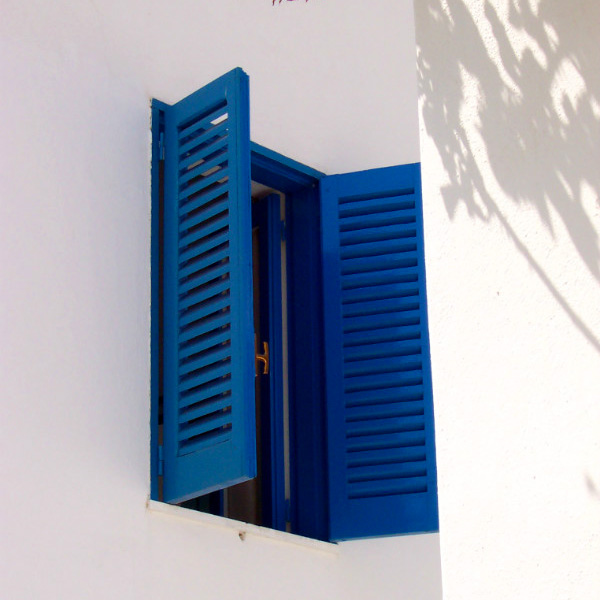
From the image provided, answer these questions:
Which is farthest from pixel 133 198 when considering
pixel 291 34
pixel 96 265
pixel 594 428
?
pixel 594 428

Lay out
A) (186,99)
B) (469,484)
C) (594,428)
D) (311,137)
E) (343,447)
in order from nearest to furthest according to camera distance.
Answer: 1. (594,428)
2. (469,484)
3. (186,99)
4. (343,447)
5. (311,137)

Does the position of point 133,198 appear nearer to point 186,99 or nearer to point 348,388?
point 186,99

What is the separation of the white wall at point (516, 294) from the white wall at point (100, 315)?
1984 mm

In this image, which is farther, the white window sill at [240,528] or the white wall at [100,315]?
the white window sill at [240,528]

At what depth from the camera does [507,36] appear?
9.12 ft

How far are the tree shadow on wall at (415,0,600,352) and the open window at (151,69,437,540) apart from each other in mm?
1793

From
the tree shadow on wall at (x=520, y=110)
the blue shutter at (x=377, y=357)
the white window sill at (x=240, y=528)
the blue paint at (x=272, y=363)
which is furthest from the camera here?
the blue paint at (x=272, y=363)

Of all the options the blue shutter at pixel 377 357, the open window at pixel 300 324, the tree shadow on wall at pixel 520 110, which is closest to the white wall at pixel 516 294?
the tree shadow on wall at pixel 520 110

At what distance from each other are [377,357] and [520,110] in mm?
2915

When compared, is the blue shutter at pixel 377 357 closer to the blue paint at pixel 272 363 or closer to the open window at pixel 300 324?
the open window at pixel 300 324

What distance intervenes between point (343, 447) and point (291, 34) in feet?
6.33

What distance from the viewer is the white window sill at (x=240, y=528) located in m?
4.64

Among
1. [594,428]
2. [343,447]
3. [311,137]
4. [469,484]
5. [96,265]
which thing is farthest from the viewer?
[311,137]

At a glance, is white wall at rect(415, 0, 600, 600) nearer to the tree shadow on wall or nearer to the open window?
the tree shadow on wall
